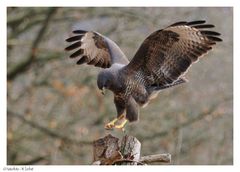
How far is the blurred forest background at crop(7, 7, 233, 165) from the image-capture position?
948cm

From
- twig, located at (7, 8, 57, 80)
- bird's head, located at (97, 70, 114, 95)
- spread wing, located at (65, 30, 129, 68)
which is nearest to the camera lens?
bird's head, located at (97, 70, 114, 95)

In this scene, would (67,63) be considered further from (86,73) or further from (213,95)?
(213,95)

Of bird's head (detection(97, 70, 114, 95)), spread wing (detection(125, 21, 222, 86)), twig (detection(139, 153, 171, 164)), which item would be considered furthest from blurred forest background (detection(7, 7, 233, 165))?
twig (detection(139, 153, 171, 164))

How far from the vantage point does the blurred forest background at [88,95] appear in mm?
9477

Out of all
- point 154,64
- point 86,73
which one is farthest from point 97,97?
point 154,64

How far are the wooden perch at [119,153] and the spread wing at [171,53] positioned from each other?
3.24 feet

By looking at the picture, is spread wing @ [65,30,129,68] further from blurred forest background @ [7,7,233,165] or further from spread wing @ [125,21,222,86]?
blurred forest background @ [7,7,233,165]

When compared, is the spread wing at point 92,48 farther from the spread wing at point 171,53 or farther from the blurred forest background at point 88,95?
the blurred forest background at point 88,95

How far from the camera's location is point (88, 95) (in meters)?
10.6

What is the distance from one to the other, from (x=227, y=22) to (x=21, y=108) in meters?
2.34

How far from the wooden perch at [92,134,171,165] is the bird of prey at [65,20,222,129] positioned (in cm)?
77

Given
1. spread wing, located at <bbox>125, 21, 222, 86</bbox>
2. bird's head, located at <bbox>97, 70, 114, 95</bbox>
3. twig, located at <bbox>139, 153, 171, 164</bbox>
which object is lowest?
twig, located at <bbox>139, 153, 171, 164</bbox>

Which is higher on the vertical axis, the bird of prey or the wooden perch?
the bird of prey

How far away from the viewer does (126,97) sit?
674cm
